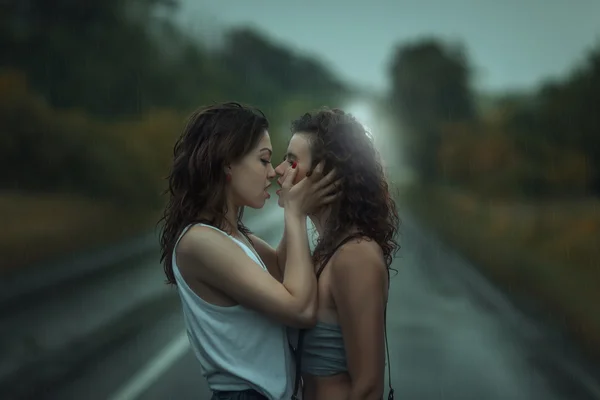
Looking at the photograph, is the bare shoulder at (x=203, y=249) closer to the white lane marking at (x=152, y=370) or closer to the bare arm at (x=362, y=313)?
the bare arm at (x=362, y=313)

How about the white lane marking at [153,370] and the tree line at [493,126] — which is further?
the tree line at [493,126]

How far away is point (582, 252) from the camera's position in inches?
670

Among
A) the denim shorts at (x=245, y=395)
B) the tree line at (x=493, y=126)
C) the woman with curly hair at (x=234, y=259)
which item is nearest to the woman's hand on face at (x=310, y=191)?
the woman with curly hair at (x=234, y=259)

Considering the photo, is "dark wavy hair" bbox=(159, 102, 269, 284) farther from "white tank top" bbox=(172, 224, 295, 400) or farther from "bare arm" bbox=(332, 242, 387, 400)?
"bare arm" bbox=(332, 242, 387, 400)

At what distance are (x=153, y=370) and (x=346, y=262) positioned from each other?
226 inches

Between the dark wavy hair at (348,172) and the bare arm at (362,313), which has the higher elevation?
the dark wavy hair at (348,172)

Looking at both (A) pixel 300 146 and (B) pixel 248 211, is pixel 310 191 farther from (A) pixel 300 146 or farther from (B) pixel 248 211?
(B) pixel 248 211

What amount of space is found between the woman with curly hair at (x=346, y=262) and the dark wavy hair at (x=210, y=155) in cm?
17

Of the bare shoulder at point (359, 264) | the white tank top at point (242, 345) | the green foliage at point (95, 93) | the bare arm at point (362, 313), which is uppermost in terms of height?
the bare shoulder at point (359, 264)

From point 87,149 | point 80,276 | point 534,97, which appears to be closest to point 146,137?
point 87,149

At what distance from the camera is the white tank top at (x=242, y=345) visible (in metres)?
2.85

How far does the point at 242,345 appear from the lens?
9.36 ft

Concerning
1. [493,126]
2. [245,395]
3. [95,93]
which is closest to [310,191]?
[245,395]

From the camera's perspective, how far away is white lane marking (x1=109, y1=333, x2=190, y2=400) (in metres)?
7.28
